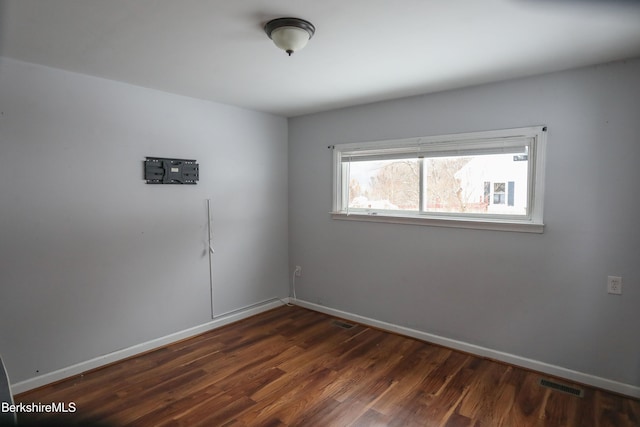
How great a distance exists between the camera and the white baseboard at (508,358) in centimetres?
248

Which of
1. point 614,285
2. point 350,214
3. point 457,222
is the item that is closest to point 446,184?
point 457,222

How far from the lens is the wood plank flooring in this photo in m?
2.25

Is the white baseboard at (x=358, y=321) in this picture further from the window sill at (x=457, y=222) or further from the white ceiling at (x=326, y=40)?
the white ceiling at (x=326, y=40)

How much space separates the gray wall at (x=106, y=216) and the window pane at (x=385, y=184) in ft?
3.72

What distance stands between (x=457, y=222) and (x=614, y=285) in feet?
3.68

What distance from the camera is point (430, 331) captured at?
10.9ft

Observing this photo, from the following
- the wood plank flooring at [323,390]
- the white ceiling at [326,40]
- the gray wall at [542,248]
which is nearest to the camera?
the white ceiling at [326,40]

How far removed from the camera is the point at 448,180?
3213mm

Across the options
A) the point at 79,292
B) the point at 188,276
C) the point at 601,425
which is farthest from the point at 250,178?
the point at 601,425

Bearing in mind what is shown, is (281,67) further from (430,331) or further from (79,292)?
(430,331)

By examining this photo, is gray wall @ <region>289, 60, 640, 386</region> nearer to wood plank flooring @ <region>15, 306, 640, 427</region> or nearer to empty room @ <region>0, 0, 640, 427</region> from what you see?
empty room @ <region>0, 0, 640, 427</region>

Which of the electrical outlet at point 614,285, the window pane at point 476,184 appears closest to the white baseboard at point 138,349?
the window pane at point 476,184

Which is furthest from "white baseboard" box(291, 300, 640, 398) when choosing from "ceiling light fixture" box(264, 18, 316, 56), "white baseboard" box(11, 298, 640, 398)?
"ceiling light fixture" box(264, 18, 316, 56)

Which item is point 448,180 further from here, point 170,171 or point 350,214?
point 170,171
